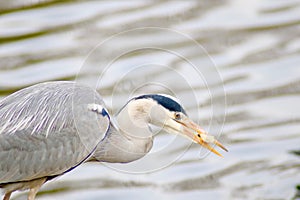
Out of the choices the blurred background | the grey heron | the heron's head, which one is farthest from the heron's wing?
the blurred background

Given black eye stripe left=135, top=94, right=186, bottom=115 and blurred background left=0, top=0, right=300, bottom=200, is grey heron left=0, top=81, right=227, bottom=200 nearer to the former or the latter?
black eye stripe left=135, top=94, right=186, bottom=115

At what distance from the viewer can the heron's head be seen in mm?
7891

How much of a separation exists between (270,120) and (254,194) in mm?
1583

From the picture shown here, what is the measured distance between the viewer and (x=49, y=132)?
8391 mm

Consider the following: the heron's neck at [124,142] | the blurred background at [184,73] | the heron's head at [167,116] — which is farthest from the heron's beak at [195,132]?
the blurred background at [184,73]

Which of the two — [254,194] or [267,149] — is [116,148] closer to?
[254,194]

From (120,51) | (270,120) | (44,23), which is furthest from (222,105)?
(44,23)

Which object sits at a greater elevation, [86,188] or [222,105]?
[222,105]

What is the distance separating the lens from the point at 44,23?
43.3ft

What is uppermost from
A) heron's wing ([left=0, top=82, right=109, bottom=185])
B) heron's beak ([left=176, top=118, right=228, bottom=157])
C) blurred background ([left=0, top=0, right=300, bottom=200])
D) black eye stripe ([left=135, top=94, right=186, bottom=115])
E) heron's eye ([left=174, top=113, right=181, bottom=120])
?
blurred background ([left=0, top=0, right=300, bottom=200])

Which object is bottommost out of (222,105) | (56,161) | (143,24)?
(56,161)

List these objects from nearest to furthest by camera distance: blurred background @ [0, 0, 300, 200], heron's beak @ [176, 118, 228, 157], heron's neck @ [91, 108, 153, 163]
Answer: heron's beak @ [176, 118, 228, 157] < heron's neck @ [91, 108, 153, 163] < blurred background @ [0, 0, 300, 200]

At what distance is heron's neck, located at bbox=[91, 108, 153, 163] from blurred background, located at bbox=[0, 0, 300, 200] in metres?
0.49

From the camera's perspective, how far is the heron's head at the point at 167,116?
7.89m
